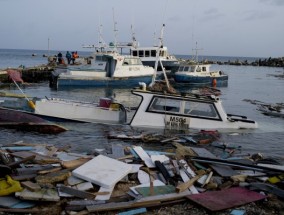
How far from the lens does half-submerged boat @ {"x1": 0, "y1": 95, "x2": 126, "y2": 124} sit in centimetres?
1497

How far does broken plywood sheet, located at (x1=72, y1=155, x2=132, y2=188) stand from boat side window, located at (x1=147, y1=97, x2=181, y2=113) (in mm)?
5944

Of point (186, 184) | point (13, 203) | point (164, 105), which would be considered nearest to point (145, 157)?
point (186, 184)

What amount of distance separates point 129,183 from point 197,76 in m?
34.7

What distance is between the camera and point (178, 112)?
14.3 metres

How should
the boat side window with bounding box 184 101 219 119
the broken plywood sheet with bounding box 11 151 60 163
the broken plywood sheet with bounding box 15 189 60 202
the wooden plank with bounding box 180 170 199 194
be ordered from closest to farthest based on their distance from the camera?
the broken plywood sheet with bounding box 15 189 60 202
the wooden plank with bounding box 180 170 199 194
the broken plywood sheet with bounding box 11 151 60 163
the boat side window with bounding box 184 101 219 119

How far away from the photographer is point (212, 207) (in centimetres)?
677

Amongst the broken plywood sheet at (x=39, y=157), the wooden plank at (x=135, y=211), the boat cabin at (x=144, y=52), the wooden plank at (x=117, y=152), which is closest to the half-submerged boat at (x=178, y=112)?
the wooden plank at (x=117, y=152)

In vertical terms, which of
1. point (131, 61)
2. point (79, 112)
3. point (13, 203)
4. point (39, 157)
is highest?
point (131, 61)

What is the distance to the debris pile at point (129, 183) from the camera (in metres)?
6.64

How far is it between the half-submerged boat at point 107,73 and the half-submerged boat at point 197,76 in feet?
14.3

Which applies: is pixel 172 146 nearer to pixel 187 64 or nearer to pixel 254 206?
pixel 254 206

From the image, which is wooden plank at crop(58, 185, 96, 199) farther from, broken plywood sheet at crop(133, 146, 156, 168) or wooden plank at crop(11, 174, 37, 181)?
broken plywood sheet at crop(133, 146, 156, 168)

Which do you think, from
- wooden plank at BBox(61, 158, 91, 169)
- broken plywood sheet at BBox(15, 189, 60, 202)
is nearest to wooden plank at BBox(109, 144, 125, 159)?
A: wooden plank at BBox(61, 158, 91, 169)

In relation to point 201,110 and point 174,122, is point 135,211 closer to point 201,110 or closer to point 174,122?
point 174,122
